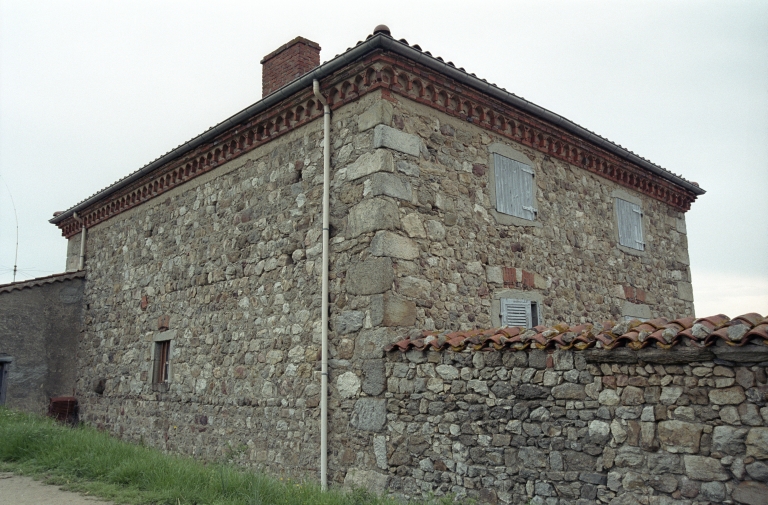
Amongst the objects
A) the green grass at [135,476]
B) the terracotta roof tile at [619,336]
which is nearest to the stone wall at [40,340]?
the green grass at [135,476]

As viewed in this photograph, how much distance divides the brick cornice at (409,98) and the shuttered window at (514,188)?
422mm

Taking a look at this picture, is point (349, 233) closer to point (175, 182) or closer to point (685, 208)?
point (175, 182)

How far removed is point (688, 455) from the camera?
15.6ft

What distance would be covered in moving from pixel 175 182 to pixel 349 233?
4873 millimetres

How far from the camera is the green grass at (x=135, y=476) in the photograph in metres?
5.86

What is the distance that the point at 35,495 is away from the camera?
6188mm

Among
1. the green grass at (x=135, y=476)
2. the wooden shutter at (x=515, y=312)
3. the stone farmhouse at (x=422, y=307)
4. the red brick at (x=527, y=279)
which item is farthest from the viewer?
the red brick at (x=527, y=279)

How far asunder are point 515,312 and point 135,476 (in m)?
5.05

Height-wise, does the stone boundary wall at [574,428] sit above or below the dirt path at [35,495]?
above

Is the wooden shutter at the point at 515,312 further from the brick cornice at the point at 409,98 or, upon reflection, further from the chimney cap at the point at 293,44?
the chimney cap at the point at 293,44

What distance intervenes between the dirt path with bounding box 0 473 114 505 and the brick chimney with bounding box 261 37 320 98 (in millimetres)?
6687

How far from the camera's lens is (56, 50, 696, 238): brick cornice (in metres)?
7.81

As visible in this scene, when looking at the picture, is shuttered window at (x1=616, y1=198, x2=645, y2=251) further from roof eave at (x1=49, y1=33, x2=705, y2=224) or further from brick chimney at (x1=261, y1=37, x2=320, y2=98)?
brick chimney at (x1=261, y1=37, x2=320, y2=98)

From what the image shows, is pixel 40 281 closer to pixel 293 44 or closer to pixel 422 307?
pixel 293 44
